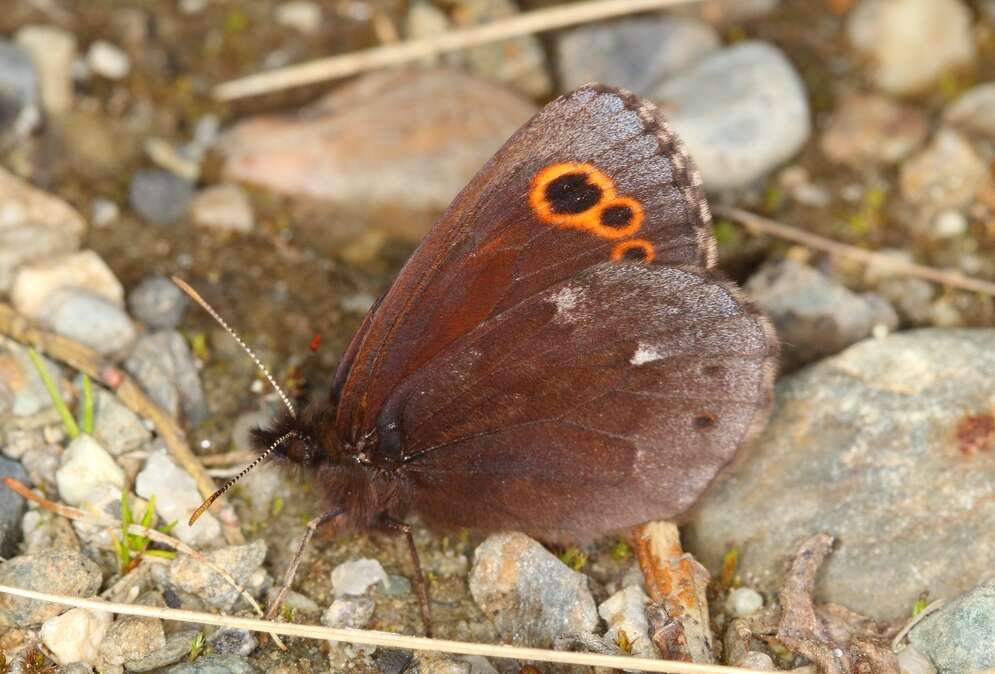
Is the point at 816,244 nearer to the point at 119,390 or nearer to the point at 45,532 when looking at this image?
the point at 119,390

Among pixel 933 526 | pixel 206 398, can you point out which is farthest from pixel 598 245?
pixel 206 398

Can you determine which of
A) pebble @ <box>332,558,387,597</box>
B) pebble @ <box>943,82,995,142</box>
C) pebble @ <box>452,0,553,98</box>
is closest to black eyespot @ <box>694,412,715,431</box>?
pebble @ <box>332,558,387,597</box>

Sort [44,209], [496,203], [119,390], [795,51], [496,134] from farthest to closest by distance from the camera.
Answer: [795,51] → [496,134] → [44,209] → [119,390] → [496,203]

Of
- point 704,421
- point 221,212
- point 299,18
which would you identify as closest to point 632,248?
point 704,421

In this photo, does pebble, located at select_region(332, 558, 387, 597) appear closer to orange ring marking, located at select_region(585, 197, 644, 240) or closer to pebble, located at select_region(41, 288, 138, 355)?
pebble, located at select_region(41, 288, 138, 355)

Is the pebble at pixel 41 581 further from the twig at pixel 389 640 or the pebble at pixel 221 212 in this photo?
the pebble at pixel 221 212

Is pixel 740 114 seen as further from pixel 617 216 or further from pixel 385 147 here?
pixel 617 216
